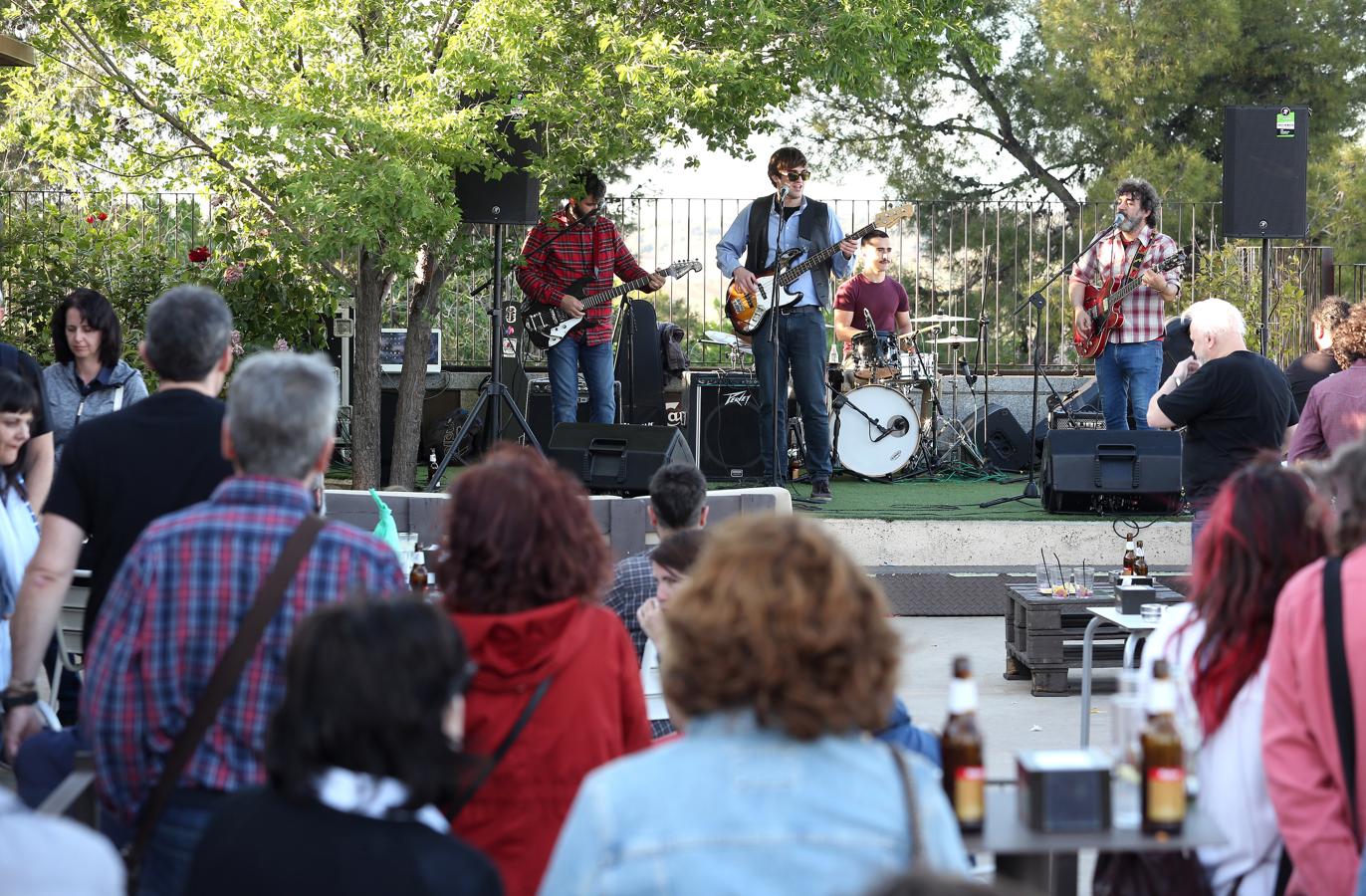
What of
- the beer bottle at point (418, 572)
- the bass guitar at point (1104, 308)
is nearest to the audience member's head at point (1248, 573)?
the beer bottle at point (418, 572)

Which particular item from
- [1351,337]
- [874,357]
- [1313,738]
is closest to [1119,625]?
[1351,337]

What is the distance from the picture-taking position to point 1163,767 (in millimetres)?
2365

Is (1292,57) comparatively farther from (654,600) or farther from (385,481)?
(654,600)

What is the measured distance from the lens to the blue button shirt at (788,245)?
29.0 feet

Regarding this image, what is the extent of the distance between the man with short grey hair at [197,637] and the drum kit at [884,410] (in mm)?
8208

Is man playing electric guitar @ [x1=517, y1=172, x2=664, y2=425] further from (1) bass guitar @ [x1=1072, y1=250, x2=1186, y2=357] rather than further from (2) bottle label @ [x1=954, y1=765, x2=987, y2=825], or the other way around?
(2) bottle label @ [x1=954, y1=765, x2=987, y2=825]

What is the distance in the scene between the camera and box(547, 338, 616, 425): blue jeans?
9320 millimetres

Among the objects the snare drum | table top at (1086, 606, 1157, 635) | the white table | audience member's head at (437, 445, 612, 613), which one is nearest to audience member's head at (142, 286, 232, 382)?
audience member's head at (437, 445, 612, 613)

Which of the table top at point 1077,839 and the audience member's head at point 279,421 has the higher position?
the audience member's head at point 279,421

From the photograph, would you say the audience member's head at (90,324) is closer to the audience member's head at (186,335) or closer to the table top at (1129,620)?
the audience member's head at (186,335)

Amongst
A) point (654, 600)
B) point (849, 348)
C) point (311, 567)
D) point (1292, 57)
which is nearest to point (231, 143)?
point (849, 348)

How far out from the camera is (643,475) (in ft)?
25.0

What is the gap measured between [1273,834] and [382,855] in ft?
4.89

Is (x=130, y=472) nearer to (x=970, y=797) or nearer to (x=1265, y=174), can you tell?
(x=970, y=797)
